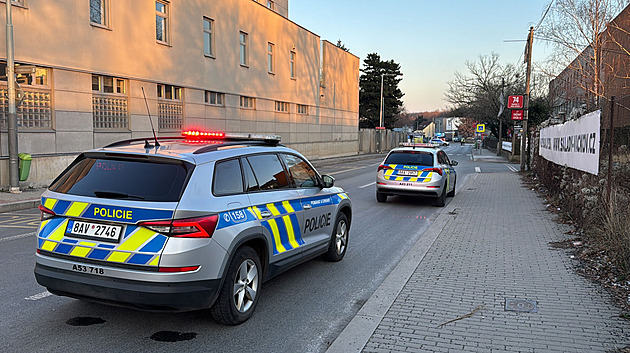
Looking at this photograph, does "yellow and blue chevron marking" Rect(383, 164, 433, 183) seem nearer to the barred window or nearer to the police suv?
the police suv

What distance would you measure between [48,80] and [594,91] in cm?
1868

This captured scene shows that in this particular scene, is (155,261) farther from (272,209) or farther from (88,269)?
(272,209)

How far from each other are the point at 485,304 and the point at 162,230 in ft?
11.0

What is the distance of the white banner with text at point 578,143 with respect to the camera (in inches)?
307

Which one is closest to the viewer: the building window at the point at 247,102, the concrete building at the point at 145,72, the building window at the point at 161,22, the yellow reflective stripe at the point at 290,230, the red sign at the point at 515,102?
the yellow reflective stripe at the point at 290,230

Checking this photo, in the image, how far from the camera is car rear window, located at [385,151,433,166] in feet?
41.3

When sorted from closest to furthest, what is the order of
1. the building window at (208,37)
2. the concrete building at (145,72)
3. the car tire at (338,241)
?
the car tire at (338,241)
the concrete building at (145,72)
the building window at (208,37)

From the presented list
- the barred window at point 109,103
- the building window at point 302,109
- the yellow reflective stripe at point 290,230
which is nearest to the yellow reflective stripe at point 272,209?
the yellow reflective stripe at point 290,230

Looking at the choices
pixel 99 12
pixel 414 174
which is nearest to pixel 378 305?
pixel 414 174

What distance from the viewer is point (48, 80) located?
14.9 m

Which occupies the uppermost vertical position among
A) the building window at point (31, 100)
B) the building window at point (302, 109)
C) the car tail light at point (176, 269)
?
the building window at point (302, 109)

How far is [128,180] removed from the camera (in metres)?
4.17

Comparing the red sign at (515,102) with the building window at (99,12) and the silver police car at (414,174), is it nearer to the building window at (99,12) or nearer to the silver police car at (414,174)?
the silver police car at (414,174)

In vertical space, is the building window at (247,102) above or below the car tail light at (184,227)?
above
